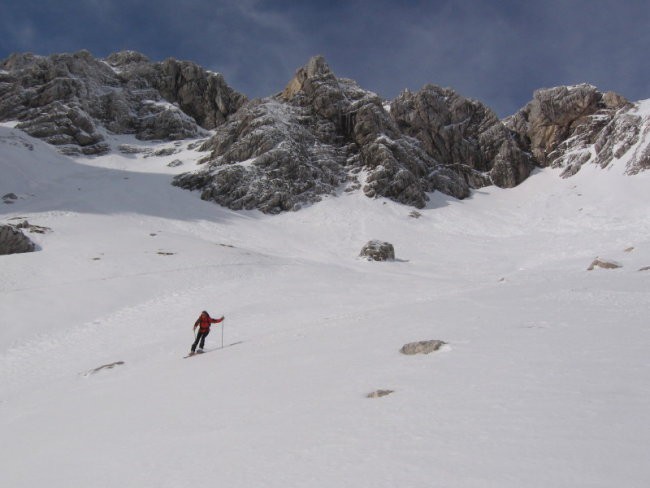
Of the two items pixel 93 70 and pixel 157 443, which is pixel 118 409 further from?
pixel 93 70

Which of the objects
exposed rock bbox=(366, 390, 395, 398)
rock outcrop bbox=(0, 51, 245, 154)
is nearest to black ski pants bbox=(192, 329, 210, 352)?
exposed rock bbox=(366, 390, 395, 398)

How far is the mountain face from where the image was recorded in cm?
7362

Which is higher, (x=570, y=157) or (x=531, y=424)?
(x=570, y=157)

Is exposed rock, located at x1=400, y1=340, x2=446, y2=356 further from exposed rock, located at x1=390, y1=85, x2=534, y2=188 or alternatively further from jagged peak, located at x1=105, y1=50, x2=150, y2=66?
jagged peak, located at x1=105, y1=50, x2=150, y2=66

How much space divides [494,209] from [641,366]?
70272mm

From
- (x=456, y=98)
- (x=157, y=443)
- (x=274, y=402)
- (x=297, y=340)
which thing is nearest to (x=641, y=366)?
(x=274, y=402)

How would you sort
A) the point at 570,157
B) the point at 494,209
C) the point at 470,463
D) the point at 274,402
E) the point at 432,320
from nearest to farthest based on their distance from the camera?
the point at 470,463 → the point at 274,402 → the point at 432,320 → the point at 494,209 → the point at 570,157

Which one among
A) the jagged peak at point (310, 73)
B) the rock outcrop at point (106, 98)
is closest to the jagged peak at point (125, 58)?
the rock outcrop at point (106, 98)

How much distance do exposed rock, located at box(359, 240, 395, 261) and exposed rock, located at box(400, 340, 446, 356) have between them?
109 feet

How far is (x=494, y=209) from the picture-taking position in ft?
239

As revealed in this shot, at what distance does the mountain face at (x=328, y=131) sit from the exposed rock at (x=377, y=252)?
1021 inches

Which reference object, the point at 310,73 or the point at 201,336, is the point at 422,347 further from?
the point at 310,73

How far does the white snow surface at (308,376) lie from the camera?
488 centimetres

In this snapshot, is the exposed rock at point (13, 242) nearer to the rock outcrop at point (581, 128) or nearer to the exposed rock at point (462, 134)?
the exposed rock at point (462, 134)
